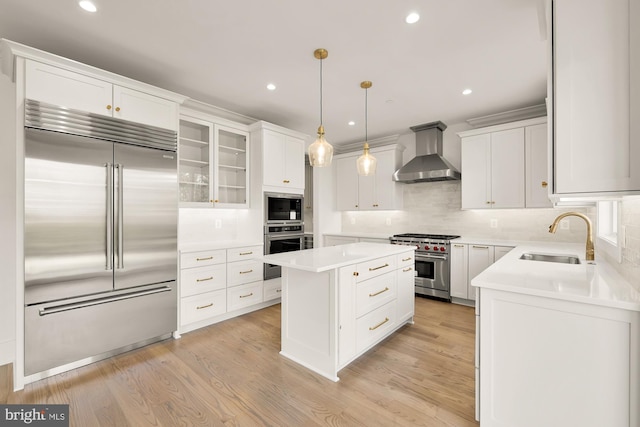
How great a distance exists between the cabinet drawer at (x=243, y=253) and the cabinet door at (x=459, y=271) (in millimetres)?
2709

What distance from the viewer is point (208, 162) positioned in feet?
11.8

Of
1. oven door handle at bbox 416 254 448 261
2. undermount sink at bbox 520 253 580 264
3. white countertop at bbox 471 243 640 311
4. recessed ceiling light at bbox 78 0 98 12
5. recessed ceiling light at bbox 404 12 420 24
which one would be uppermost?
recessed ceiling light at bbox 404 12 420 24

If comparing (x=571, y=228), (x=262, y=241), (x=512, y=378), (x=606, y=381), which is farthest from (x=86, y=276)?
(x=571, y=228)

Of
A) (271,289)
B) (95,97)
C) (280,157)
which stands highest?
(95,97)

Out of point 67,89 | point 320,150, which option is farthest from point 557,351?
point 67,89

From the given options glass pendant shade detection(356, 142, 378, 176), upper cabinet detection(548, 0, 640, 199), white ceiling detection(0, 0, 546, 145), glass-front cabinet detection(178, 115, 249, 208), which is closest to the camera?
upper cabinet detection(548, 0, 640, 199)

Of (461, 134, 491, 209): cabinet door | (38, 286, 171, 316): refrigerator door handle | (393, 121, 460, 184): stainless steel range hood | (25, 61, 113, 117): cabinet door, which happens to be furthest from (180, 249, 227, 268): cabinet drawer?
(461, 134, 491, 209): cabinet door

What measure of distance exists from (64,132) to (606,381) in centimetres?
379

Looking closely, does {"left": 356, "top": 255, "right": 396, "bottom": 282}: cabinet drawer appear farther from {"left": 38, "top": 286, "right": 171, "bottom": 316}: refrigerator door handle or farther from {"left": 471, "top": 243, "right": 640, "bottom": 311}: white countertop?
{"left": 38, "top": 286, "right": 171, "bottom": 316}: refrigerator door handle

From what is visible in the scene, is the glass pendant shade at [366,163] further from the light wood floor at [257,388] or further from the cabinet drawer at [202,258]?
the cabinet drawer at [202,258]

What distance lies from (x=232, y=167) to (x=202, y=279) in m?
1.53

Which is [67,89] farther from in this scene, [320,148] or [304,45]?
Answer: [320,148]

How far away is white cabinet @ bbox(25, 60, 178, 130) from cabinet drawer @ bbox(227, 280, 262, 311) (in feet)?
6.59

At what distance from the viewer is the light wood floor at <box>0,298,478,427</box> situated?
183cm
